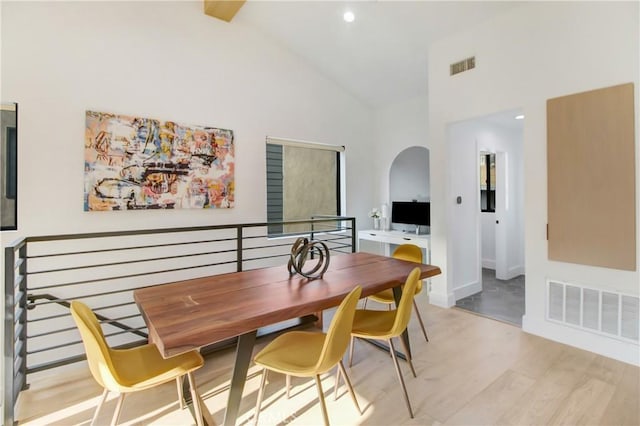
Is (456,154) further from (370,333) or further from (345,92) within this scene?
(370,333)

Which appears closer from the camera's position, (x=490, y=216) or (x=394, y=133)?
(x=394, y=133)

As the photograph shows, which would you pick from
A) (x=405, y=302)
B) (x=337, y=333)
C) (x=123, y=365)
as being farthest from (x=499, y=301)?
(x=123, y=365)

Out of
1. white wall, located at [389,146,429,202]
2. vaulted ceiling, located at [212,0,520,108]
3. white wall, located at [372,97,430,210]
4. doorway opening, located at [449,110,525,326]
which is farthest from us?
white wall, located at [389,146,429,202]

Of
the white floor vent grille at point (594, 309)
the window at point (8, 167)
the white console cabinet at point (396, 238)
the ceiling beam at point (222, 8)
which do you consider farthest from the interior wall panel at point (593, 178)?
the window at point (8, 167)

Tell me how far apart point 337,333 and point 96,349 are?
1.02 meters

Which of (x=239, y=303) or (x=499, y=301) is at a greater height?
(x=239, y=303)

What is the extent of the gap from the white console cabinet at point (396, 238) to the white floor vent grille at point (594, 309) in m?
1.52

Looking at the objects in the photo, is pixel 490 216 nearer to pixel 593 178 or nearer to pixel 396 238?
pixel 396 238

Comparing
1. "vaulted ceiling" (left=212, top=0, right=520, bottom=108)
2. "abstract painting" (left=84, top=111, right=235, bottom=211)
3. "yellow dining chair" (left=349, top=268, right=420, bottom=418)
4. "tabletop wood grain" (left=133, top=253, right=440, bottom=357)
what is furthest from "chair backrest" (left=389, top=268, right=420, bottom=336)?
"vaulted ceiling" (left=212, top=0, right=520, bottom=108)

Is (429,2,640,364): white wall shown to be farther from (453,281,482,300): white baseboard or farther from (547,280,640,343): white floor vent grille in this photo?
(453,281,482,300): white baseboard

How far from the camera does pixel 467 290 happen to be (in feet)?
13.2

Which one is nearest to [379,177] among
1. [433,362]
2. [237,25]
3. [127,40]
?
[237,25]

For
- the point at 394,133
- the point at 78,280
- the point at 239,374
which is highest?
the point at 394,133

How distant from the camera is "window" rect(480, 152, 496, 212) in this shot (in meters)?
5.20
